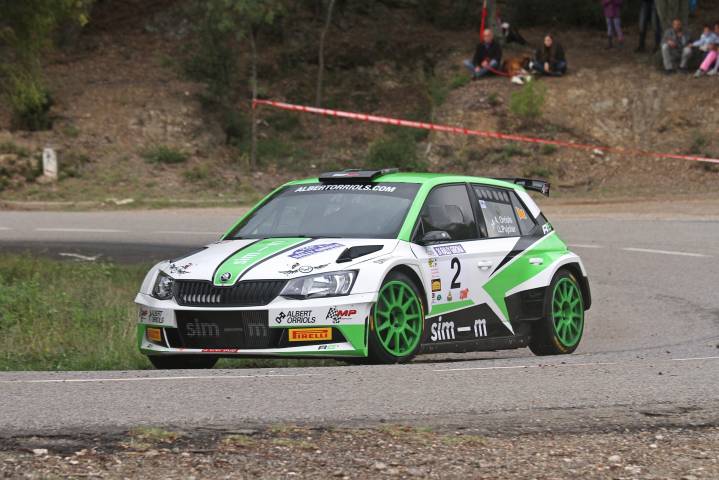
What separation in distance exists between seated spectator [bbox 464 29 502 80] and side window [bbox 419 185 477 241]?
23.1m

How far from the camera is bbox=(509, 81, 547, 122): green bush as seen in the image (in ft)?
104

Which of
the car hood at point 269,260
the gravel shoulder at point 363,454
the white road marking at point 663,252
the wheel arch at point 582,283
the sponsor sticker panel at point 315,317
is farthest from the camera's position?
the white road marking at point 663,252

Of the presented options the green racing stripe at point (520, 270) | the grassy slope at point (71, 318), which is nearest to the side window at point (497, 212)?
the green racing stripe at point (520, 270)

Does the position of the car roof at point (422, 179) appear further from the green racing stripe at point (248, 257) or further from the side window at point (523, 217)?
the green racing stripe at point (248, 257)

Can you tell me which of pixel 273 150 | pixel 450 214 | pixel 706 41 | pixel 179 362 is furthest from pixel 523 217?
pixel 706 41

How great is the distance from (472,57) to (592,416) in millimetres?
28589

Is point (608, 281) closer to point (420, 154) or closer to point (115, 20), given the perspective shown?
point (420, 154)

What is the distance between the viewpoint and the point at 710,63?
32656 millimetres

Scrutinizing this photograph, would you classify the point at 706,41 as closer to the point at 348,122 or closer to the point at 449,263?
the point at 348,122

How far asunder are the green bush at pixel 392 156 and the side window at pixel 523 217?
18402 mm

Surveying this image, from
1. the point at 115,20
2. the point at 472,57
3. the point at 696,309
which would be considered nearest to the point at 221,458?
the point at 696,309

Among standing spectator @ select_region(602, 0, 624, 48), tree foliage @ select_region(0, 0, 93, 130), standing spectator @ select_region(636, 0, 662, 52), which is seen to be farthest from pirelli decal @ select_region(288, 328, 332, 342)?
standing spectator @ select_region(602, 0, 624, 48)

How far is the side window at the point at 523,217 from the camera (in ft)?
37.7

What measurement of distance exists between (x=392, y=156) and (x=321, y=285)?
2138 cm
